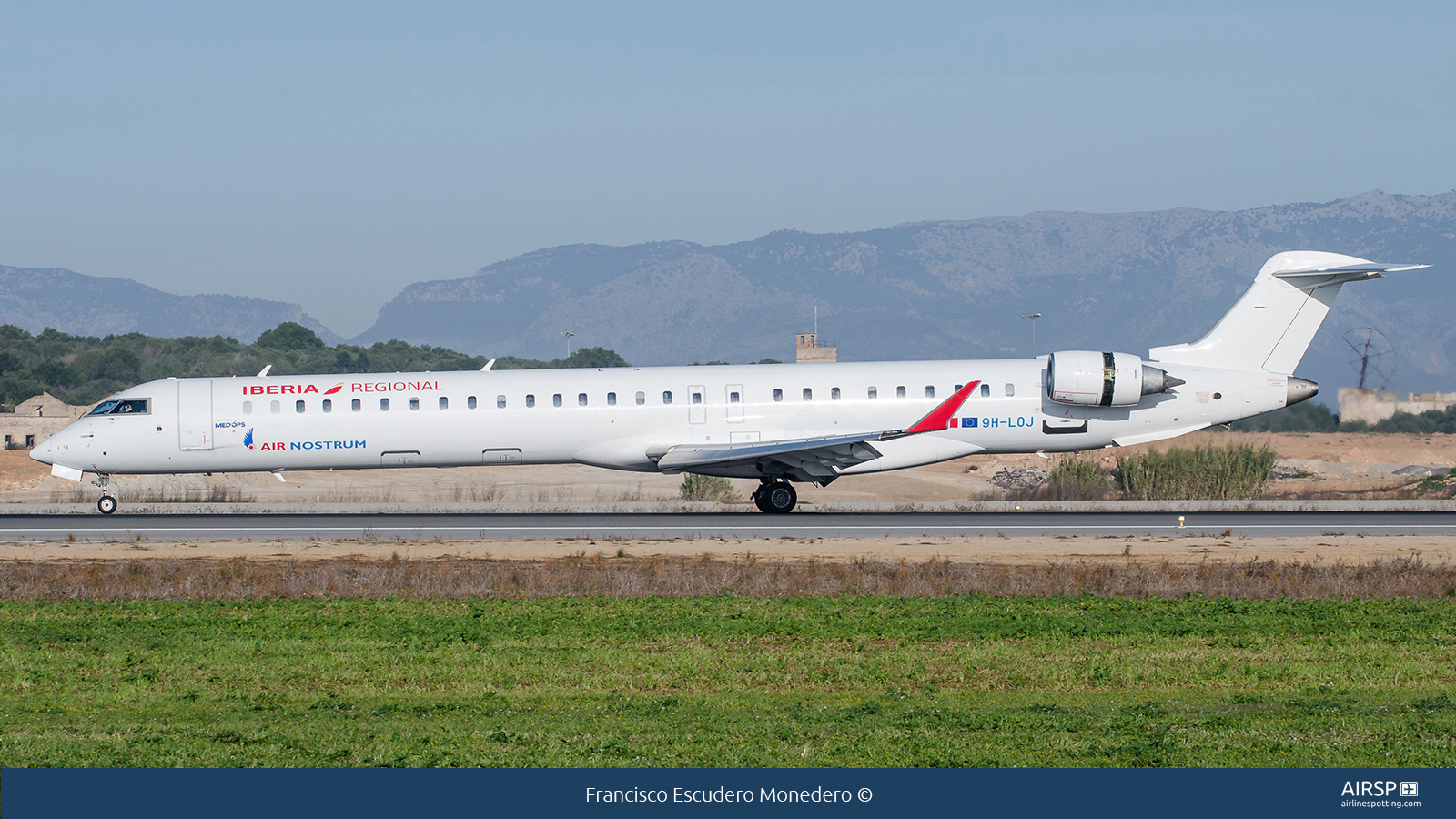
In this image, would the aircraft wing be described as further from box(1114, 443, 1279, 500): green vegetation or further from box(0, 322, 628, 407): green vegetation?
box(0, 322, 628, 407): green vegetation

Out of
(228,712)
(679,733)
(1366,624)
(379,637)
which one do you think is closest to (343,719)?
(228,712)

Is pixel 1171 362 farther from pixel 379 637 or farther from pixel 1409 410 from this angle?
pixel 1409 410

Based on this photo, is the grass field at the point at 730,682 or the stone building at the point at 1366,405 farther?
the stone building at the point at 1366,405

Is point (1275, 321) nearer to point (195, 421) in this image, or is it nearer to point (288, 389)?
point (288, 389)

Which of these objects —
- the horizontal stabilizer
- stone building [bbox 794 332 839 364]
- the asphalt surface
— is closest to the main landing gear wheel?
the asphalt surface

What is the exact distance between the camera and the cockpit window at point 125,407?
29750 mm

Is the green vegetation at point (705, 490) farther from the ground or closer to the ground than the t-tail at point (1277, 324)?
closer to the ground

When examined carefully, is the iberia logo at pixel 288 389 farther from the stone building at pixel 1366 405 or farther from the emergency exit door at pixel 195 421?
the stone building at pixel 1366 405

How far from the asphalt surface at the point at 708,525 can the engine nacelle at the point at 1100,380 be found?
2616 millimetres

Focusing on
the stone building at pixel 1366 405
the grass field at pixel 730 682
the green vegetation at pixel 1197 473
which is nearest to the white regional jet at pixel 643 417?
the green vegetation at pixel 1197 473

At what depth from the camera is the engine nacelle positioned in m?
29.1

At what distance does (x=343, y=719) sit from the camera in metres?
10.9

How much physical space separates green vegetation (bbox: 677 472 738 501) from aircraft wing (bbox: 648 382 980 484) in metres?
11.1

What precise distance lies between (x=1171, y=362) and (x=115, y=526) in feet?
77.9
